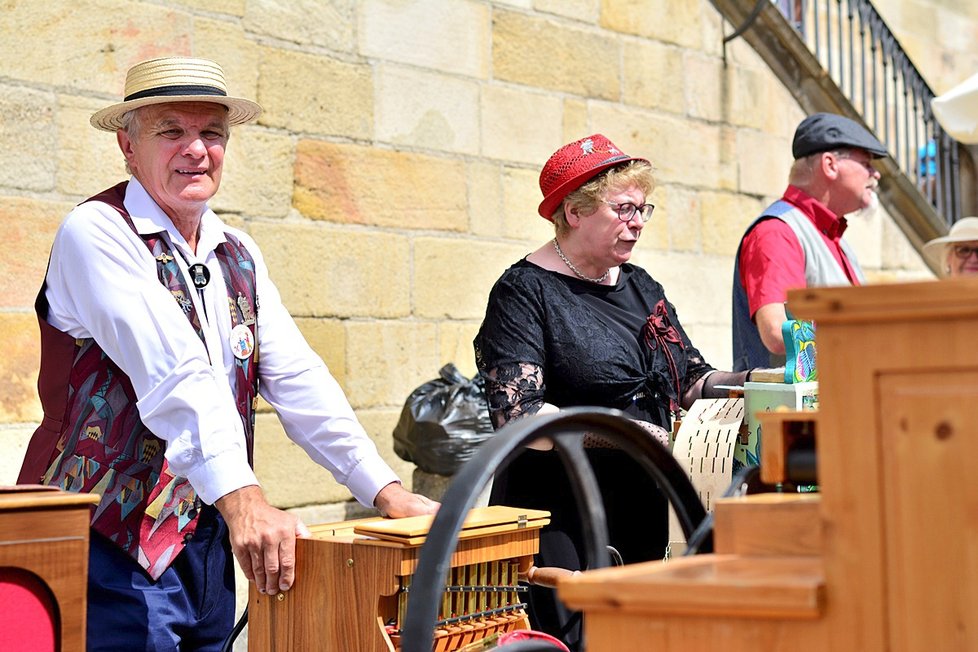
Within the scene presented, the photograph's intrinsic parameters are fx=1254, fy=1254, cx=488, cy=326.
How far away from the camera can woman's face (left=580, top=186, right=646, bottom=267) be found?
3.63 meters

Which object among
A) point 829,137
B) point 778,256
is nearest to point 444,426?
point 778,256

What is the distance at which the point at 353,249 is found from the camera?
17.5 feet

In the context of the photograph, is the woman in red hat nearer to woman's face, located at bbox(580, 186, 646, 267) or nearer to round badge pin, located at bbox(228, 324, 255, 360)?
woman's face, located at bbox(580, 186, 646, 267)

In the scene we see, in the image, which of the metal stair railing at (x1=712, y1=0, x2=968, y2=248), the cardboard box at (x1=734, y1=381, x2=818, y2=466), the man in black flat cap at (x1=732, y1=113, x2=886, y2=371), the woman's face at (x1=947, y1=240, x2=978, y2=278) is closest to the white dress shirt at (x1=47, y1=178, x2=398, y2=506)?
the cardboard box at (x1=734, y1=381, x2=818, y2=466)

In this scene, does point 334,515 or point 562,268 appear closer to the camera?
point 562,268

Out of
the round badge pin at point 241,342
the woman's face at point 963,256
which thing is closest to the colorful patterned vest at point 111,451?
the round badge pin at point 241,342

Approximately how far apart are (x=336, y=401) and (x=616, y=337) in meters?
0.97

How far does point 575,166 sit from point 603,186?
0.34ft

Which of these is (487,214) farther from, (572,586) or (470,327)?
(572,586)

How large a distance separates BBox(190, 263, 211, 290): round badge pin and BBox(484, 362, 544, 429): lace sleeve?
919 millimetres

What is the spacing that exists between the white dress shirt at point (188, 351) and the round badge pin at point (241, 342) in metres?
0.02

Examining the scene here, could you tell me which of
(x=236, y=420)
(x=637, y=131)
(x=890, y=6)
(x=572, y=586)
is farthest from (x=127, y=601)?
(x=890, y=6)

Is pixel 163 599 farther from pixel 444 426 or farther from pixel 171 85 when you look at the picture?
pixel 444 426

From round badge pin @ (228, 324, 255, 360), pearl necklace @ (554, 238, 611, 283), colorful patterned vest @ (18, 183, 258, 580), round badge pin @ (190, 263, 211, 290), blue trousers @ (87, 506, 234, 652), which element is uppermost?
pearl necklace @ (554, 238, 611, 283)
